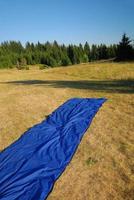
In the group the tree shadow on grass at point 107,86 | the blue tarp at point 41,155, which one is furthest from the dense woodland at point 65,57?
the blue tarp at point 41,155

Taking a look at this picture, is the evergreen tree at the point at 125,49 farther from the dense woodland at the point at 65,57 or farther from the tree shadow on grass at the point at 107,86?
the dense woodland at the point at 65,57

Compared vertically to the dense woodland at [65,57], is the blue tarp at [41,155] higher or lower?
lower

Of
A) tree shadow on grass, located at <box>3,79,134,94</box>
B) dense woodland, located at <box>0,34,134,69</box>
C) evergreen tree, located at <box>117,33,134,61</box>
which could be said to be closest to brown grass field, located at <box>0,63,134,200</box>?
tree shadow on grass, located at <box>3,79,134,94</box>

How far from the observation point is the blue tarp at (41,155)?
5559mm

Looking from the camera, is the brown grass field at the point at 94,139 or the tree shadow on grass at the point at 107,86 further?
the tree shadow on grass at the point at 107,86

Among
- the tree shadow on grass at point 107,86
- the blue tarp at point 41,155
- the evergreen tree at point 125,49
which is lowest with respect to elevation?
the blue tarp at point 41,155

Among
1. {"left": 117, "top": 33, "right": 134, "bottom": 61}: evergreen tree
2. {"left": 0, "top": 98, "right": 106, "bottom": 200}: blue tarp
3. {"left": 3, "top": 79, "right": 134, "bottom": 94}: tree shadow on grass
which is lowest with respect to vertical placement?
{"left": 0, "top": 98, "right": 106, "bottom": 200}: blue tarp

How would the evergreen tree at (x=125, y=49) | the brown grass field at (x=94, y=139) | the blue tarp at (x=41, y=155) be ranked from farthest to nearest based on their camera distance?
1. the evergreen tree at (x=125, y=49)
2. the blue tarp at (x=41, y=155)
3. the brown grass field at (x=94, y=139)

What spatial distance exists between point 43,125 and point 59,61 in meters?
63.8

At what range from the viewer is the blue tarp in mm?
5559

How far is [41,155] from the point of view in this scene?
726 centimetres

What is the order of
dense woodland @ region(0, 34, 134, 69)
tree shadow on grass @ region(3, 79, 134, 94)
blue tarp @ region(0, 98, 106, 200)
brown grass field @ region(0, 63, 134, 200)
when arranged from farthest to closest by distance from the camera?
1. dense woodland @ region(0, 34, 134, 69)
2. tree shadow on grass @ region(3, 79, 134, 94)
3. blue tarp @ region(0, 98, 106, 200)
4. brown grass field @ region(0, 63, 134, 200)

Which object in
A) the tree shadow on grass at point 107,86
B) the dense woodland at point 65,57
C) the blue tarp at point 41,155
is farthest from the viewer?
the dense woodland at point 65,57

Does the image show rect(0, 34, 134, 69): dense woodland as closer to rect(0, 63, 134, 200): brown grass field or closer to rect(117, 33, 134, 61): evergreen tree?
rect(117, 33, 134, 61): evergreen tree
